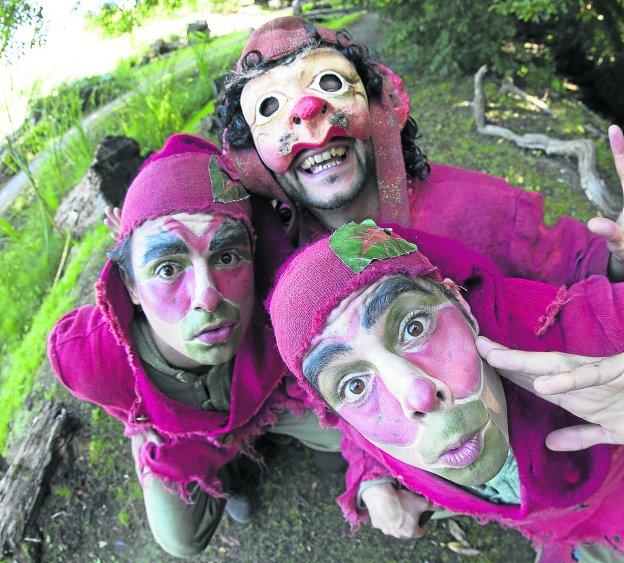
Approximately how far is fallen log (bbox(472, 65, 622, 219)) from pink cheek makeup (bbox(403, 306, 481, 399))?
Result: 2.48m

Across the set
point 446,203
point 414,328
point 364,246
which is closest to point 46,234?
point 446,203

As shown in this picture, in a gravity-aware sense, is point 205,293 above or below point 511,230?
above

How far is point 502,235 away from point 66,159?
3.84 meters

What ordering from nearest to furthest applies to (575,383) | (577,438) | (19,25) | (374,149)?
(575,383) < (577,438) < (374,149) < (19,25)

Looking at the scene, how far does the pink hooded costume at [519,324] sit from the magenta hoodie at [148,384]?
68cm

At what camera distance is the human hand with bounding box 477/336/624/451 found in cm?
100

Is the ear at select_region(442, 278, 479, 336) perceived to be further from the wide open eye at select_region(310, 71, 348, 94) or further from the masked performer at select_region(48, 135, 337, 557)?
the wide open eye at select_region(310, 71, 348, 94)

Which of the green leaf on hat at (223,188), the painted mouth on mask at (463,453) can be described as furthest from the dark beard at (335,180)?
the painted mouth on mask at (463,453)

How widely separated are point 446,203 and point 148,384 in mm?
1188

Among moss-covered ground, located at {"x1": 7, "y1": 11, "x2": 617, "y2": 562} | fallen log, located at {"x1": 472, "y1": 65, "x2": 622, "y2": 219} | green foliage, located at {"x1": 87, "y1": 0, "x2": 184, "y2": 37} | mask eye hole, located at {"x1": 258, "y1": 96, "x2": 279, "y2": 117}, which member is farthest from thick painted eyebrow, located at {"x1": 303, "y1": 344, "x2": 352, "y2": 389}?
green foliage, located at {"x1": 87, "y1": 0, "x2": 184, "y2": 37}

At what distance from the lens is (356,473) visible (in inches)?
67.9

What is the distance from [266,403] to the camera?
2.09m

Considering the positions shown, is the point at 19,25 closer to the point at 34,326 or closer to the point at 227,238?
the point at 227,238

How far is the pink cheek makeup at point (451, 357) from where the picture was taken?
42.9 inches
